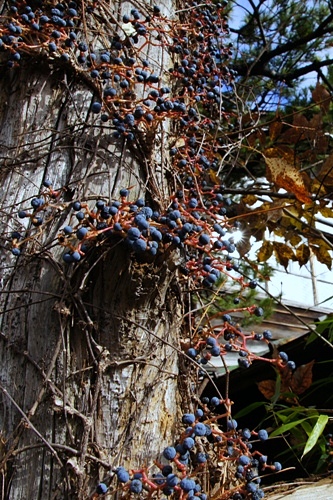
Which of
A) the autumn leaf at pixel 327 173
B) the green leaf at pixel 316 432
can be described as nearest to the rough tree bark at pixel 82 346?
the green leaf at pixel 316 432

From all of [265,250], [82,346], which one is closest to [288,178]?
[265,250]

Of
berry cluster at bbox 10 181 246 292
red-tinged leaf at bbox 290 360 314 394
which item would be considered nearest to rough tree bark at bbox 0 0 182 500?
berry cluster at bbox 10 181 246 292

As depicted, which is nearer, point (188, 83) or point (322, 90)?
point (188, 83)

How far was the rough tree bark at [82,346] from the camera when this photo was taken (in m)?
1.05

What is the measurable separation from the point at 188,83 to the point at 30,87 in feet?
1.68

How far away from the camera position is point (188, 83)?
1.71 metres

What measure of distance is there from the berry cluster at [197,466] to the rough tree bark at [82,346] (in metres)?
0.09

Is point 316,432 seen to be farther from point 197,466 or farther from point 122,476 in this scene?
point 122,476

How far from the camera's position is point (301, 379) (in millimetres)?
1977

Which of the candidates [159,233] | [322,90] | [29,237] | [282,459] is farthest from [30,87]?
[282,459]

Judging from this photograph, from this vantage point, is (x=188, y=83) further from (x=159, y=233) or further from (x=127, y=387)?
(x=127, y=387)

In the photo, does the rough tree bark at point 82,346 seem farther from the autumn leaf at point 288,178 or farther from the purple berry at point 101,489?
the autumn leaf at point 288,178

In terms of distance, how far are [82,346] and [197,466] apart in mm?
365

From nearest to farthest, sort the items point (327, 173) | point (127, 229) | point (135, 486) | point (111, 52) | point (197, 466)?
point (135, 486), point (127, 229), point (197, 466), point (111, 52), point (327, 173)
